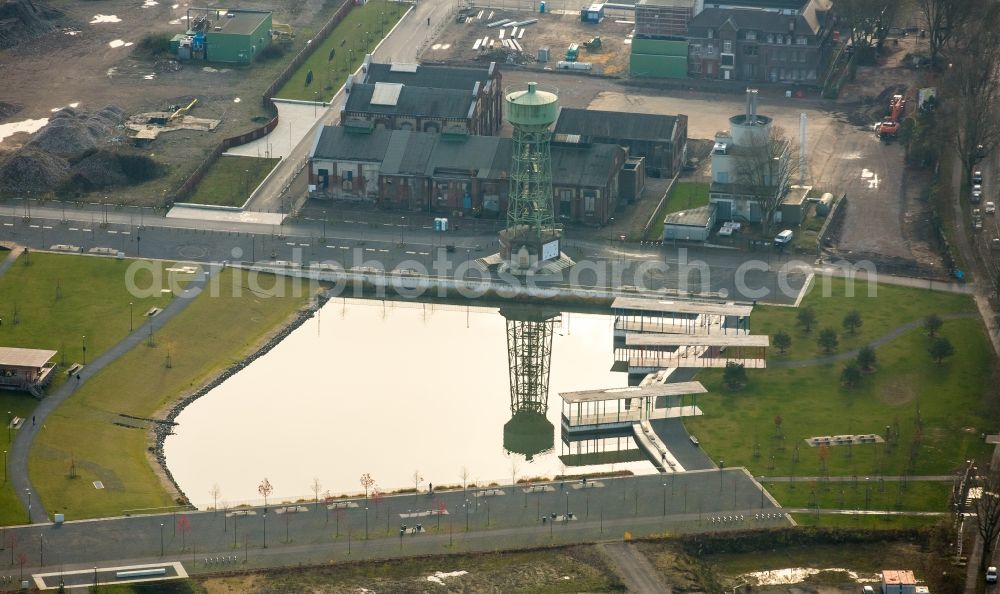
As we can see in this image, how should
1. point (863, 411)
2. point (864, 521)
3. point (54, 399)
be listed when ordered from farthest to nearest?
point (54, 399)
point (863, 411)
point (864, 521)

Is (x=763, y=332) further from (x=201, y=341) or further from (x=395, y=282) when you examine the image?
(x=201, y=341)

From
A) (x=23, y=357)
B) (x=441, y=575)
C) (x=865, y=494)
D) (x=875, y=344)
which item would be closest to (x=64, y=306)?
(x=23, y=357)

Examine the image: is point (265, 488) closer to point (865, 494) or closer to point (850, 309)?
point (865, 494)

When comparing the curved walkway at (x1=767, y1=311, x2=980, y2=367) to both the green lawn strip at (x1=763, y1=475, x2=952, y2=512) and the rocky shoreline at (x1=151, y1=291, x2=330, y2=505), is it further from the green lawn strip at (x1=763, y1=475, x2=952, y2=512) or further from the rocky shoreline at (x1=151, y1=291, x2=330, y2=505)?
the rocky shoreline at (x1=151, y1=291, x2=330, y2=505)

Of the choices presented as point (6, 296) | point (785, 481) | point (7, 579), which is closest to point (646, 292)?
point (785, 481)

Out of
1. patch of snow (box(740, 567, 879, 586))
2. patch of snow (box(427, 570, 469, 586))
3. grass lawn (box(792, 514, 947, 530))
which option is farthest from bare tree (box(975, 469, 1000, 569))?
patch of snow (box(427, 570, 469, 586))

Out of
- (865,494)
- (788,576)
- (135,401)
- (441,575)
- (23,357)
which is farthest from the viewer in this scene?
(135,401)
